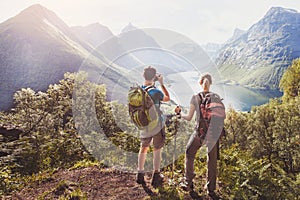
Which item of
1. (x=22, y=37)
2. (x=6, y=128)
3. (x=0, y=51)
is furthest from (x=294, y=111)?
(x=22, y=37)

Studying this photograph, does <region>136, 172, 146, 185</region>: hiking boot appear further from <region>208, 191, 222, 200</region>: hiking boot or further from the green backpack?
<region>208, 191, 222, 200</region>: hiking boot

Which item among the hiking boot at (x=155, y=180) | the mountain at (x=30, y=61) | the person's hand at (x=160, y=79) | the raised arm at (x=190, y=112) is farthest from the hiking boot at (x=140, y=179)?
the mountain at (x=30, y=61)

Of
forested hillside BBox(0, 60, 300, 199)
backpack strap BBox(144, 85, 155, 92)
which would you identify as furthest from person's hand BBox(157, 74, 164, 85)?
forested hillside BBox(0, 60, 300, 199)

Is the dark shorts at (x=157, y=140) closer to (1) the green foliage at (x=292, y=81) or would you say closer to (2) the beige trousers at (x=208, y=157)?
(2) the beige trousers at (x=208, y=157)

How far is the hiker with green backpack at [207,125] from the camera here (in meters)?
6.00

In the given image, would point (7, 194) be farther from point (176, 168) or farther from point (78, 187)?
point (176, 168)

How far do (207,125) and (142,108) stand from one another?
1.55m

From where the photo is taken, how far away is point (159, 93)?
6.34 metres

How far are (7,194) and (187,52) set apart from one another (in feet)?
20.3

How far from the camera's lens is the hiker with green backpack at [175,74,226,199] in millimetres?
6000

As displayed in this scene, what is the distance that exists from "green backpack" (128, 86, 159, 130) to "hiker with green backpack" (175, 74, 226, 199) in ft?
1.99

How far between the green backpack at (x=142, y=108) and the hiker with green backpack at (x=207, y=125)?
607 millimetres

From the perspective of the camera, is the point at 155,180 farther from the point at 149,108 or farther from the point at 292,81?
the point at 292,81

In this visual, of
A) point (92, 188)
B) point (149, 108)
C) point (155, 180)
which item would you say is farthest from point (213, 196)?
point (92, 188)
